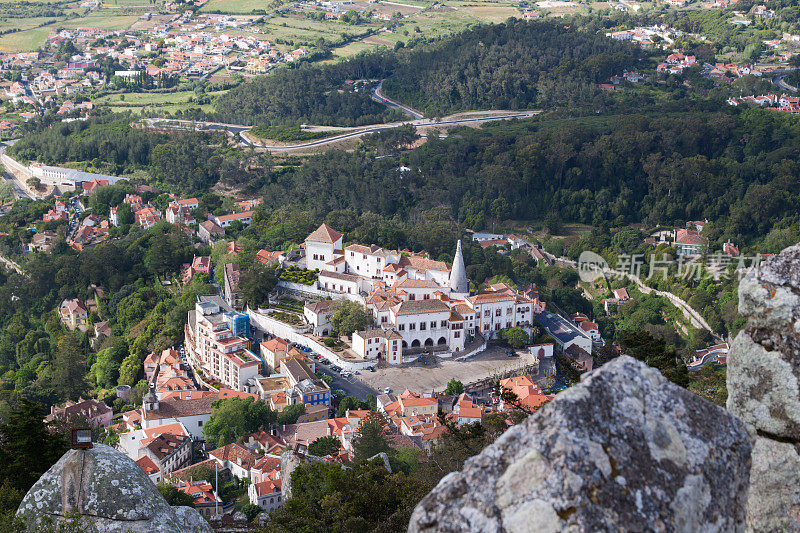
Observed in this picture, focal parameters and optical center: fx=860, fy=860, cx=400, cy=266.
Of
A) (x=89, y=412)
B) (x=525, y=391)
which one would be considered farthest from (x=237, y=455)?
(x=525, y=391)

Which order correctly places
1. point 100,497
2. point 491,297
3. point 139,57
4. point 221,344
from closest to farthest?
1. point 100,497
2. point 221,344
3. point 491,297
4. point 139,57

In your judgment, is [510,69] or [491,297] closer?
[491,297]

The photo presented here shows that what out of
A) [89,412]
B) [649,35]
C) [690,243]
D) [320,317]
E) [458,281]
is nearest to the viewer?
[89,412]

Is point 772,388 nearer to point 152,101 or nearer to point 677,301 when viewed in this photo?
point 677,301

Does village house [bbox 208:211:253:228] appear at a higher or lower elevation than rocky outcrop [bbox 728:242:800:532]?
lower

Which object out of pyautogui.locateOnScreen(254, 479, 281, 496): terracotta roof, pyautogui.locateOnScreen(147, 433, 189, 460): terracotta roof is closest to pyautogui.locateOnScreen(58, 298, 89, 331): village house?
pyautogui.locateOnScreen(147, 433, 189, 460): terracotta roof

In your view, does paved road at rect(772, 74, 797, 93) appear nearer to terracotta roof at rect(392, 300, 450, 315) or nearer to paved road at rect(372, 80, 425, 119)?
paved road at rect(372, 80, 425, 119)

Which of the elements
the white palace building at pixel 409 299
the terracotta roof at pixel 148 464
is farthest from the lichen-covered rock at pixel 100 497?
the white palace building at pixel 409 299
